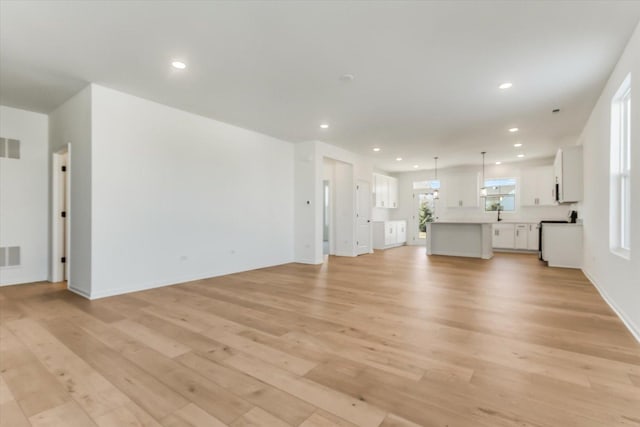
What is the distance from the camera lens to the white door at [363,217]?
322 inches

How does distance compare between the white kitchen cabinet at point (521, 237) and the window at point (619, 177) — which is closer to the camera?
the window at point (619, 177)

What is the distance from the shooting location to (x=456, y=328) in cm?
274

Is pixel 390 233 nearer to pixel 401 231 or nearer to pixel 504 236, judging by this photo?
pixel 401 231

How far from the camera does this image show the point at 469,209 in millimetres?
9953

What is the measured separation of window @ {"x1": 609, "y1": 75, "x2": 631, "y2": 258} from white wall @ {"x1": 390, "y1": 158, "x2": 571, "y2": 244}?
219 inches

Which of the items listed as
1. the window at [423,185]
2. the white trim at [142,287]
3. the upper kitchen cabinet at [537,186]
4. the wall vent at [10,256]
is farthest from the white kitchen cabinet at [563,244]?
the wall vent at [10,256]

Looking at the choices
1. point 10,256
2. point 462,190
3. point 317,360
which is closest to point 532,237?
point 462,190

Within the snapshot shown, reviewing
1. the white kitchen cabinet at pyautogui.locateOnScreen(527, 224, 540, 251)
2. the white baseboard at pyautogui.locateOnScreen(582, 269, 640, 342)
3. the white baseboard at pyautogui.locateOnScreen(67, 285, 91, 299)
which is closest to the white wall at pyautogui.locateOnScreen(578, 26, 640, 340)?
the white baseboard at pyautogui.locateOnScreen(582, 269, 640, 342)

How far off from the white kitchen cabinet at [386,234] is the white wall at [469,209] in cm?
81

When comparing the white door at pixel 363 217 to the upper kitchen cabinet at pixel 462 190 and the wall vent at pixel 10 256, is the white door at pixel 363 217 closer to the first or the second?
the upper kitchen cabinet at pixel 462 190

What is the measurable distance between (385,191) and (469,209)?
110 inches

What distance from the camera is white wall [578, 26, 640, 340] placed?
2.64 meters

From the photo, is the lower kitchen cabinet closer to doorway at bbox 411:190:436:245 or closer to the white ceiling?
doorway at bbox 411:190:436:245

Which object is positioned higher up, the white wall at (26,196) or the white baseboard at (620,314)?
the white wall at (26,196)
